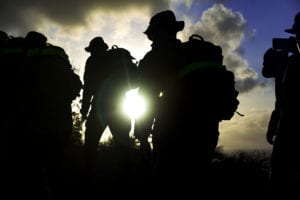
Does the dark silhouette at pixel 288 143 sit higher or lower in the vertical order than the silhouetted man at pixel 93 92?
lower

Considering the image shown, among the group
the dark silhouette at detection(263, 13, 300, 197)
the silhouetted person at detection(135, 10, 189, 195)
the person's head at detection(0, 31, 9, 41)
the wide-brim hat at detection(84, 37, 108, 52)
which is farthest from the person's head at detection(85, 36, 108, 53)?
the dark silhouette at detection(263, 13, 300, 197)

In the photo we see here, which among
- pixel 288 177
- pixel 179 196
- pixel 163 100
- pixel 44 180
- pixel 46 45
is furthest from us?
pixel 46 45

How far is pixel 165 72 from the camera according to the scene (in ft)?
12.8

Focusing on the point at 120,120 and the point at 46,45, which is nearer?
the point at 46,45

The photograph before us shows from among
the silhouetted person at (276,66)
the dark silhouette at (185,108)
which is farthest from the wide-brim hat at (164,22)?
the silhouetted person at (276,66)

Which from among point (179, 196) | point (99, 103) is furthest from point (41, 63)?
point (99, 103)

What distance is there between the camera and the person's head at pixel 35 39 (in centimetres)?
486

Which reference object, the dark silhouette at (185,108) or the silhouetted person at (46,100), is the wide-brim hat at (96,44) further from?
the dark silhouette at (185,108)

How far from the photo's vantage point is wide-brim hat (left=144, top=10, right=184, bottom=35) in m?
4.23

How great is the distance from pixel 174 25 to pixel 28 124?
2221 mm

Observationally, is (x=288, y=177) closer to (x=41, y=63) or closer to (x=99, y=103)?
(x=41, y=63)

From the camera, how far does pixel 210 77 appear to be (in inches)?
144

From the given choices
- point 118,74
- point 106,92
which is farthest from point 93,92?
point 118,74

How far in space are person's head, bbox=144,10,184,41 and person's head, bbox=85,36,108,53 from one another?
3.62 meters
